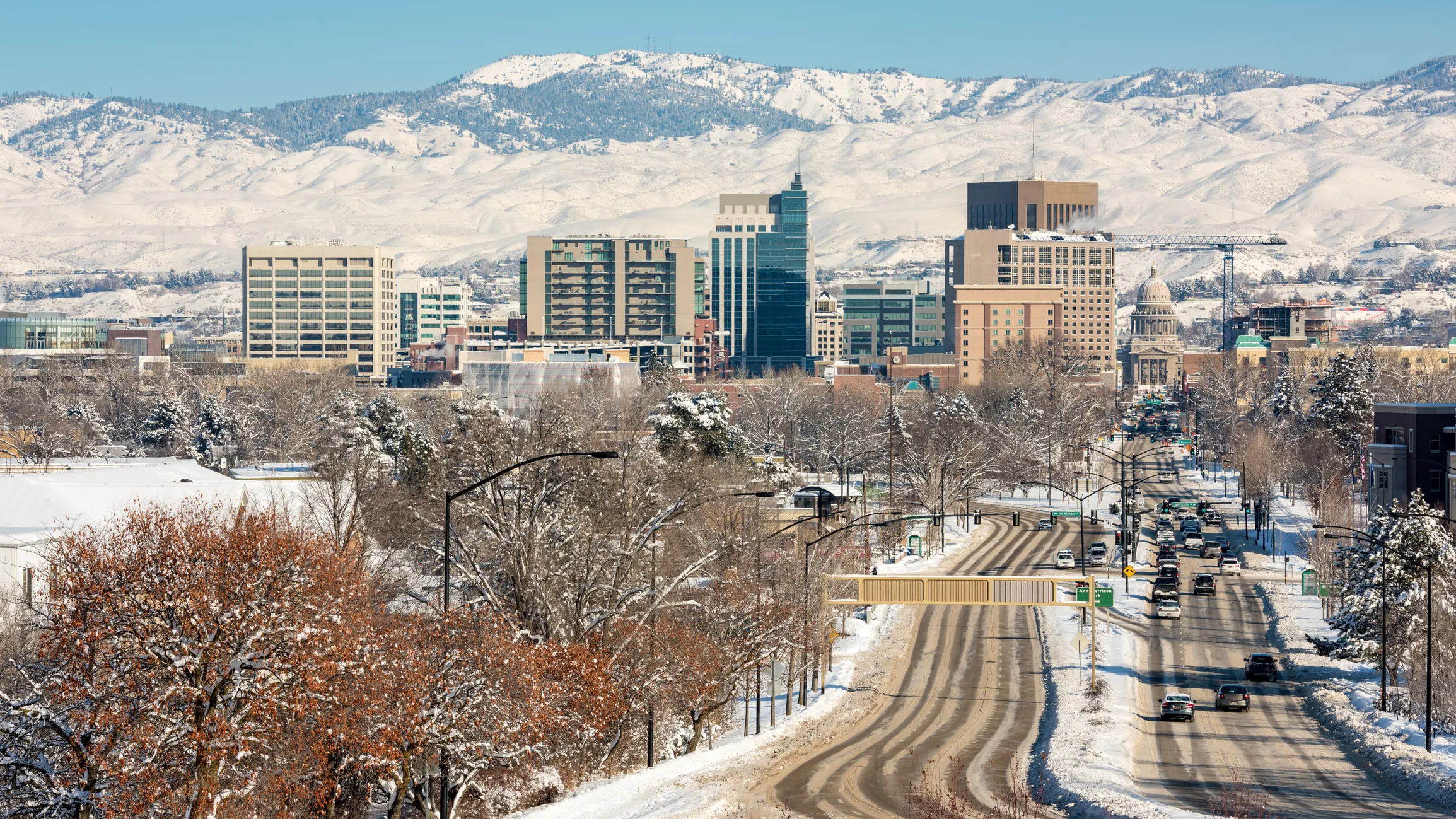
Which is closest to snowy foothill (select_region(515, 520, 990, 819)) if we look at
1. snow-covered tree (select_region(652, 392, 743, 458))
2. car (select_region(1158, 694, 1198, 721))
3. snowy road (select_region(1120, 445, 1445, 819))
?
snowy road (select_region(1120, 445, 1445, 819))

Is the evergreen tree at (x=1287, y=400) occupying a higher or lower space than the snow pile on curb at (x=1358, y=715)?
higher

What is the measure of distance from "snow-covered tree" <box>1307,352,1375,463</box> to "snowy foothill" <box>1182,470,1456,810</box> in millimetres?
26843

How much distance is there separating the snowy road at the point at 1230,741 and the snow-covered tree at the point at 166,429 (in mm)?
113749

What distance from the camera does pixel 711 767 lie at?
57.5m

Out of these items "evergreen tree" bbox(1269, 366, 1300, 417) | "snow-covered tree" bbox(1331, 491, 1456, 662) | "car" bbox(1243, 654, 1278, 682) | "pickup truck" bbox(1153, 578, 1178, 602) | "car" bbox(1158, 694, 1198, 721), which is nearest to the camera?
"car" bbox(1158, 694, 1198, 721)

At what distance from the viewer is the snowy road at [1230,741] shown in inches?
2128

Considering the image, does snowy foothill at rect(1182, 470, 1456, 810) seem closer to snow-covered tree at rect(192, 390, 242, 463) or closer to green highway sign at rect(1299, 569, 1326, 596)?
green highway sign at rect(1299, 569, 1326, 596)

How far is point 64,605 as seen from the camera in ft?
150

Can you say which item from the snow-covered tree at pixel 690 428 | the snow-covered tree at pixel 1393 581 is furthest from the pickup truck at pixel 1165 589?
the snow-covered tree at pixel 690 428

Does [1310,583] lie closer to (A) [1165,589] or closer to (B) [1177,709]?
(A) [1165,589]

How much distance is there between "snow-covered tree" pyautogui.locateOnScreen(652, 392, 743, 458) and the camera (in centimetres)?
13025

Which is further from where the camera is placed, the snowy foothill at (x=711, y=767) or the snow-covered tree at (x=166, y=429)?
the snow-covered tree at (x=166, y=429)

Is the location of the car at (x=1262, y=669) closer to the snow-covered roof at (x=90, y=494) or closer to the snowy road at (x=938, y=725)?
the snowy road at (x=938, y=725)

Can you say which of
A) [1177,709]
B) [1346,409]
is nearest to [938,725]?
[1177,709]
